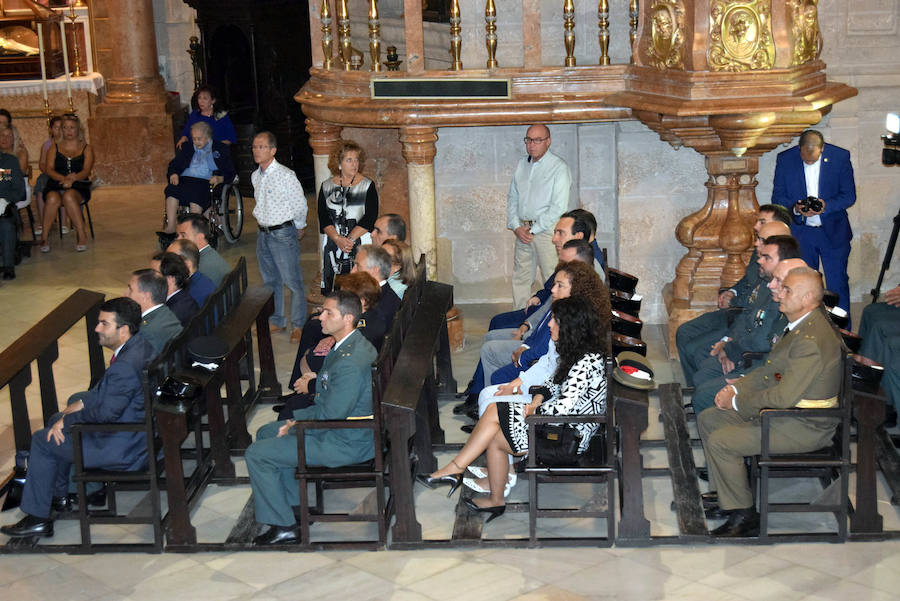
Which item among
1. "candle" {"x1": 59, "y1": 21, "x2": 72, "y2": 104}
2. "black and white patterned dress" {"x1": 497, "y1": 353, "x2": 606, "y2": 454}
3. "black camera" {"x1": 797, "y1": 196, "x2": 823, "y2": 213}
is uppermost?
"candle" {"x1": 59, "y1": 21, "x2": 72, "y2": 104}

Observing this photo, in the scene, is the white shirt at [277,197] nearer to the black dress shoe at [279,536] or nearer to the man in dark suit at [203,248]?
the man in dark suit at [203,248]

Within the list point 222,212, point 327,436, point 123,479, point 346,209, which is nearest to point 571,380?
point 327,436

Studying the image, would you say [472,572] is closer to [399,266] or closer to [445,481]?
[445,481]

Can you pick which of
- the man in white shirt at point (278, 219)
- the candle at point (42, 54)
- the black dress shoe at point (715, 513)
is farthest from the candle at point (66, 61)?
the black dress shoe at point (715, 513)

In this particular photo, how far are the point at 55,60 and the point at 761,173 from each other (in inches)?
403

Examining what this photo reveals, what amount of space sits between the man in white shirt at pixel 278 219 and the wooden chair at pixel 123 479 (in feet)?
10.8

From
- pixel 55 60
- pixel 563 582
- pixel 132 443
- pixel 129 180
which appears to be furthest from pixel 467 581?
pixel 55 60

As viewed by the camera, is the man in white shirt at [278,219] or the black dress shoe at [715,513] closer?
the black dress shoe at [715,513]

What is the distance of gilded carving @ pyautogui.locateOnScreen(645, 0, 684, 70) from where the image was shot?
8.33 metres

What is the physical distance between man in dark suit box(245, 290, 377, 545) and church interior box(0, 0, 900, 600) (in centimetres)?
23

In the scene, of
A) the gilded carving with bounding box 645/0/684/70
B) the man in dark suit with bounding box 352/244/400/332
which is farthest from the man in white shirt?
the gilded carving with bounding box 645/0/684/70

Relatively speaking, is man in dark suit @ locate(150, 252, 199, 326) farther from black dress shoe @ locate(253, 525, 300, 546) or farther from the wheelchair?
the wheelchair

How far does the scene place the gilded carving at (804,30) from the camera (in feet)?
27.2

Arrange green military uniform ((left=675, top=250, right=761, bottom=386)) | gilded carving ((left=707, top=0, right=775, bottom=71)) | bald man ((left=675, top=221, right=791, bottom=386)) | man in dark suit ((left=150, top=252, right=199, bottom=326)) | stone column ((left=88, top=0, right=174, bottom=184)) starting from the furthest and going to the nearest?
stone column ((left=88, top=0, right=174, bottom=184)) < gilded carving ((left=707, top=0, right=775, bottom=71)) < green military uniform ((left=675, top=250, right=761, bottom=386)) < man in dark suit ((left=150, top=252, right=199, bottom=326)) < bald man ((left=675, top=221, right=791, bottom=386))
